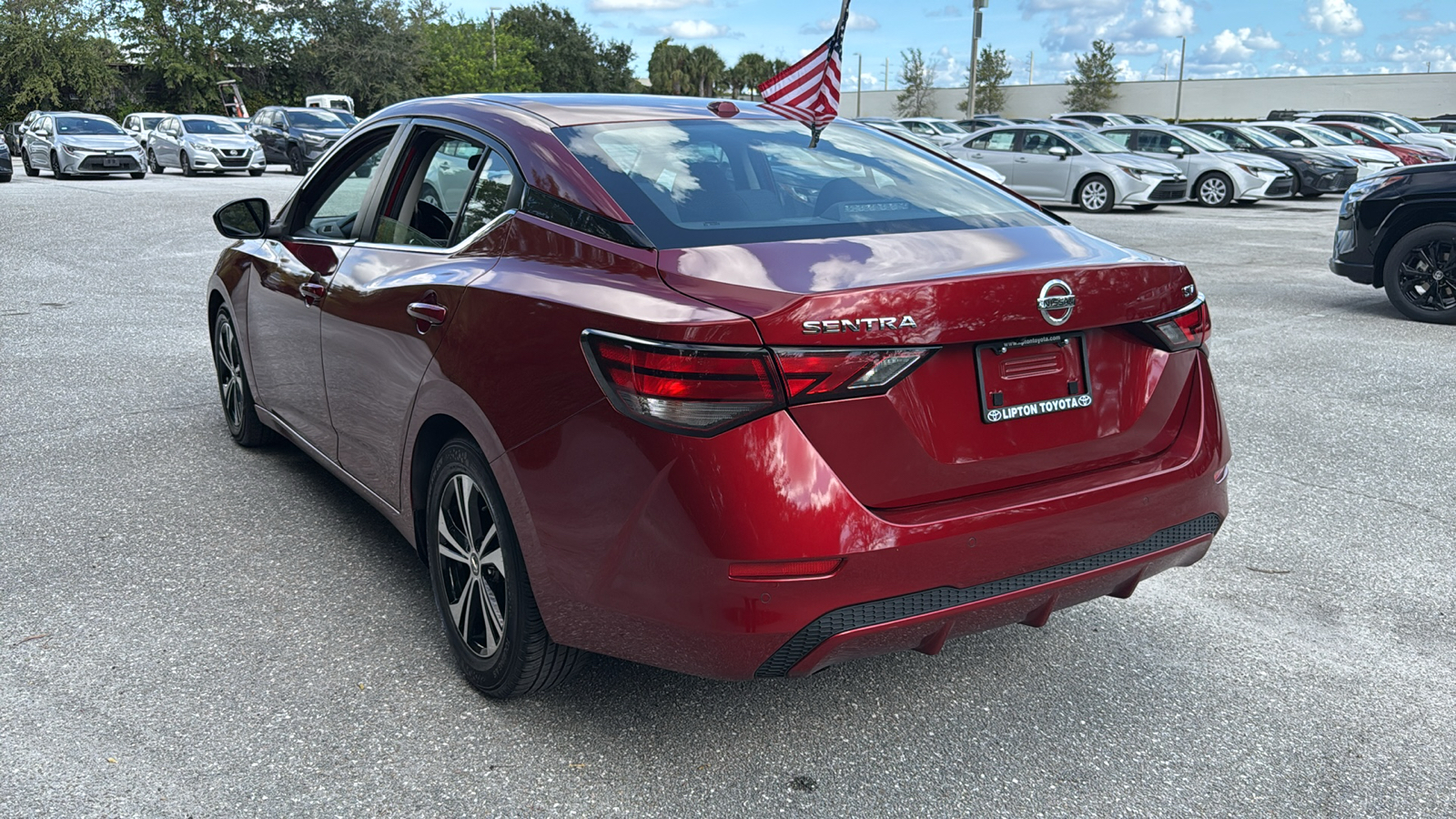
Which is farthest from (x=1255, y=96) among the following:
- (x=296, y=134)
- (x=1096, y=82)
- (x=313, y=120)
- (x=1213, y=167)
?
(x=296, y=134)

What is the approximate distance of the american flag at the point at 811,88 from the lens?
383cm

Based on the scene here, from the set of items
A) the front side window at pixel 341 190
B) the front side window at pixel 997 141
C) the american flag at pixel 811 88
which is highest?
the american flag at pixel 811 88

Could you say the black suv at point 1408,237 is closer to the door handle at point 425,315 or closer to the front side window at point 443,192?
the front side window at point 443,192

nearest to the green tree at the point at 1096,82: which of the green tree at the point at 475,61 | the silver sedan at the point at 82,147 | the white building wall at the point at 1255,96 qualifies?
the white building wall at the point at 1255,96

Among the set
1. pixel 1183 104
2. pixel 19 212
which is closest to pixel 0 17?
pixel 19 212

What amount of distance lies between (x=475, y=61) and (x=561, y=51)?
15.1 metres

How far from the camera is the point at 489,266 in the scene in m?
3.03

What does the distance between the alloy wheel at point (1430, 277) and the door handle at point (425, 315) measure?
8653 millimetres

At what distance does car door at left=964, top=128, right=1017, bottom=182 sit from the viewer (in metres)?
21.5

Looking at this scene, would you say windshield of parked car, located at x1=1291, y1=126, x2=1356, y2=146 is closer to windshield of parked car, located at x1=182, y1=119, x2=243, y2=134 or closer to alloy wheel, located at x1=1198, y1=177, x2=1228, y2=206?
alloy wheel, located at x1=1198, y1=177, x2=1228, y2=206

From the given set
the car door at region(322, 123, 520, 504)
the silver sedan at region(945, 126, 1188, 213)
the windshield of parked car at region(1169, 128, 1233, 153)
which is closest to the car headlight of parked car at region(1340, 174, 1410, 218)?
the car door at region(322, 123, 520, 504)

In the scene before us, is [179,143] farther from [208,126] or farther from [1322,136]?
[1322,136]

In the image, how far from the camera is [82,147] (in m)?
26.6

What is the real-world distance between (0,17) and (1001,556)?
59.8 m
